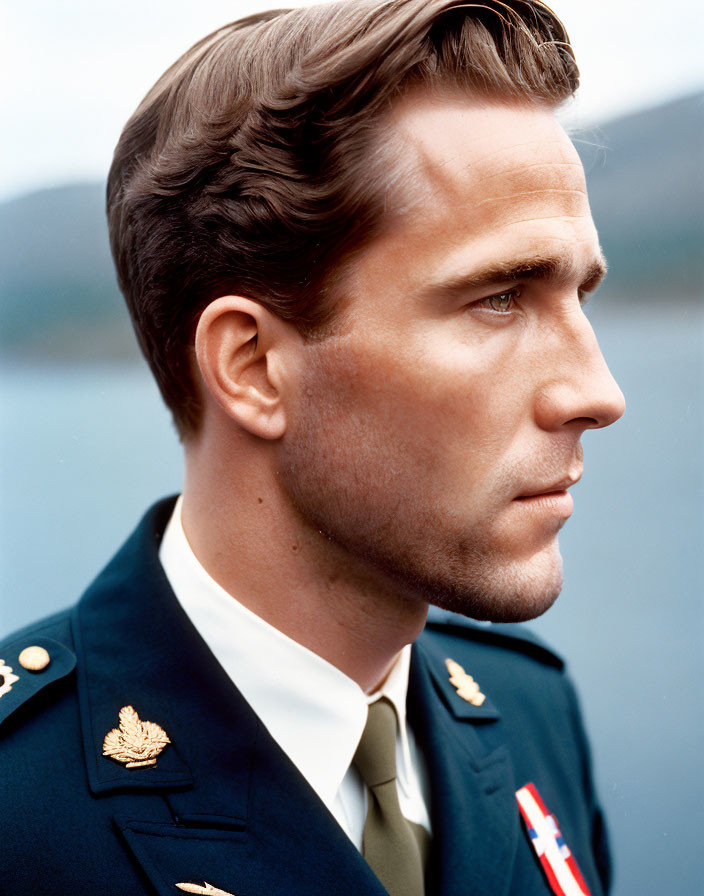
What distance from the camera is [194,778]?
68.0 inches

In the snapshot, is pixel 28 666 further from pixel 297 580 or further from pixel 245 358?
pixel 245 358

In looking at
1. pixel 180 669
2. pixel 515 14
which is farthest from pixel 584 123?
pixel 180 669

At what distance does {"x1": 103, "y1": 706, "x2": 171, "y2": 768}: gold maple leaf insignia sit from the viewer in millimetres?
1721

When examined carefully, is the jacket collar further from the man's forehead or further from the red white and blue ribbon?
the man's forehead

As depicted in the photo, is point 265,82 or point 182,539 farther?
point 182,539

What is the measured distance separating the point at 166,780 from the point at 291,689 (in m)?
0.29

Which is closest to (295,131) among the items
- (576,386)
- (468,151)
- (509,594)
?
(468,151)

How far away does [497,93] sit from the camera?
68.3 inches

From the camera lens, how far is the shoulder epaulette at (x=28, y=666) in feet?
5.80

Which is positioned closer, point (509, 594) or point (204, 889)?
point (204, 889)

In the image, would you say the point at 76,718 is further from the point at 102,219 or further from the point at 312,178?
the point at 102,219

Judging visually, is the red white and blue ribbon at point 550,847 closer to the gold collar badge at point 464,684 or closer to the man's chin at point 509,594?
the gold collar badge at point 464,684

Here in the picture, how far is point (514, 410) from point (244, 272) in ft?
2.00

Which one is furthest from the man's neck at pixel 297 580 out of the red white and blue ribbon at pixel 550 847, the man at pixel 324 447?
the red white and blue ribbon at pixel 550 847
